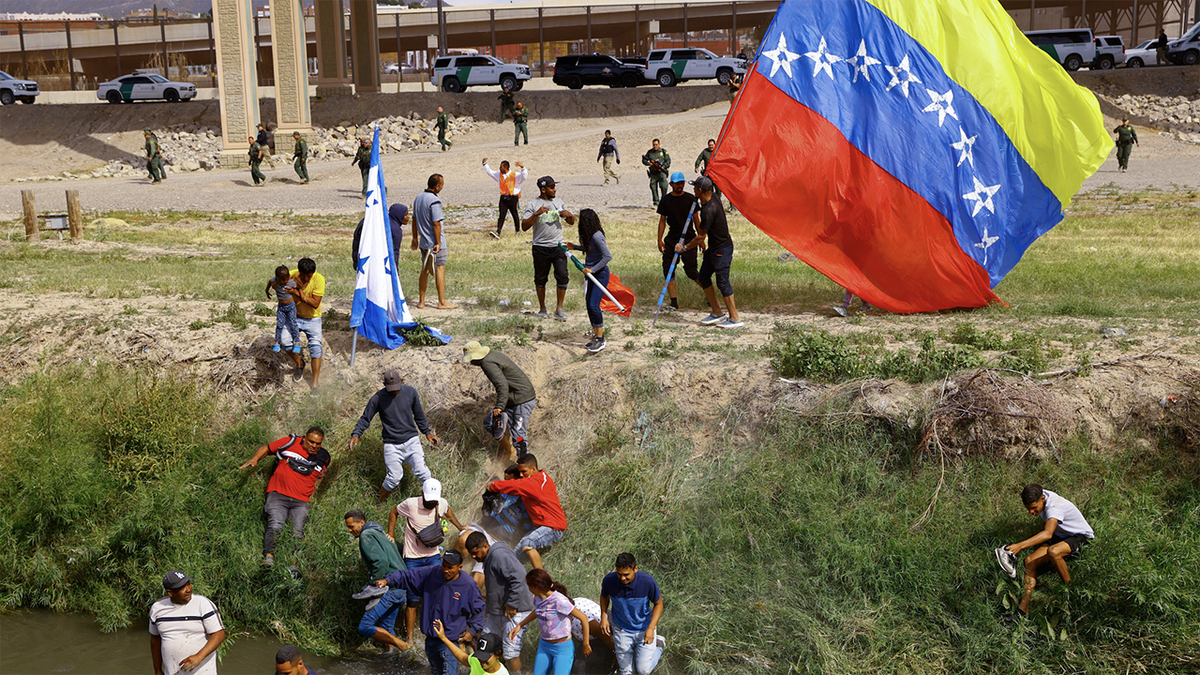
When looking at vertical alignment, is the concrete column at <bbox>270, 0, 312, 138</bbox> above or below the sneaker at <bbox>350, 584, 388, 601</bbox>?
above

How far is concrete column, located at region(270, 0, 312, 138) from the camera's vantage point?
34.8m

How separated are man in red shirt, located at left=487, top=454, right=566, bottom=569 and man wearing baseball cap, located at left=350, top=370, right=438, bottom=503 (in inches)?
47.2

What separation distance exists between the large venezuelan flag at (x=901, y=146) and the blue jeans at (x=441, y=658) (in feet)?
20.0

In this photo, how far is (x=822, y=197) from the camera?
11.5 meters

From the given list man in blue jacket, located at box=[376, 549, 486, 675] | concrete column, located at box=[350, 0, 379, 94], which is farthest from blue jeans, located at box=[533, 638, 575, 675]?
concrete column, located at box=[350, 0, 379, 94]

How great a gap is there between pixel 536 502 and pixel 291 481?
267 centimetres

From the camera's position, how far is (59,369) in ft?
39.1

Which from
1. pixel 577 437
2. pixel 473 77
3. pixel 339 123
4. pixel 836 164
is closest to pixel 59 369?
pixel 577 437

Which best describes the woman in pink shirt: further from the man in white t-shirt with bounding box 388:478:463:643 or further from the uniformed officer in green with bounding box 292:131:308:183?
the uniformed officer in green with bounding box 292:131:308:183

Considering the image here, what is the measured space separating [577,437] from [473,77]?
3554 cm

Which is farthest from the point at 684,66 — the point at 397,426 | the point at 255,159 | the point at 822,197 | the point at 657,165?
the point at 397,426

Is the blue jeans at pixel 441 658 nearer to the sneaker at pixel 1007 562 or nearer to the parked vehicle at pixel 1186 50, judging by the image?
the sneaker at pixel 1007 562

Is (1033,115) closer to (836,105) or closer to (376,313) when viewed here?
(836,105)

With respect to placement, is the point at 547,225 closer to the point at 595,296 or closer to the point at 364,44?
the point at 595,296
